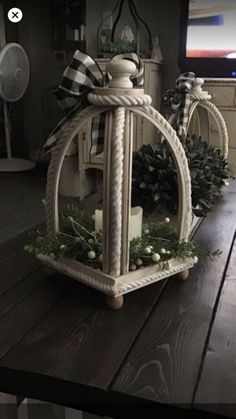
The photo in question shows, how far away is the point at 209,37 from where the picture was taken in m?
2.92

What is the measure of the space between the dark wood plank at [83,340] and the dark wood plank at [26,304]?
0.01 metres

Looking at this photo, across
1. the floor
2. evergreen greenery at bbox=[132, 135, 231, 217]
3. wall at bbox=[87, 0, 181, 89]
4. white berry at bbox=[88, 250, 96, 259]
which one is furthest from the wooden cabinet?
white berry at bbox=[88, 250, 96, 259]

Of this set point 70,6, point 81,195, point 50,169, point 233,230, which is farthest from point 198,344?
point 70,6

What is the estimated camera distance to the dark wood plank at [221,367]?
1.45 feet

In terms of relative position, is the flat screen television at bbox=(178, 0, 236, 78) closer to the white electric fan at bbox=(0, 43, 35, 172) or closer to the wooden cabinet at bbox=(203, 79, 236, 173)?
the wooden cabinet at bbox=(203, 79, 236, 173)

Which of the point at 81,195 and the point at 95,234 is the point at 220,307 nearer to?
the point at 95,234

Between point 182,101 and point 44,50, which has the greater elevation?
point 44,50

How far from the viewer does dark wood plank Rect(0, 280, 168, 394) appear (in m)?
0.49

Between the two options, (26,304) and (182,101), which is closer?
(26,304)

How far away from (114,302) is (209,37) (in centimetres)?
278

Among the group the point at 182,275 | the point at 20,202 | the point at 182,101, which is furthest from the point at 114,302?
the point at 20,202

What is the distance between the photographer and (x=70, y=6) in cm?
371

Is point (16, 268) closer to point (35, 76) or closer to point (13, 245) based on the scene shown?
point (13, 245)

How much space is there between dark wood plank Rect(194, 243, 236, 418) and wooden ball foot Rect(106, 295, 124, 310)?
14 centimetres
